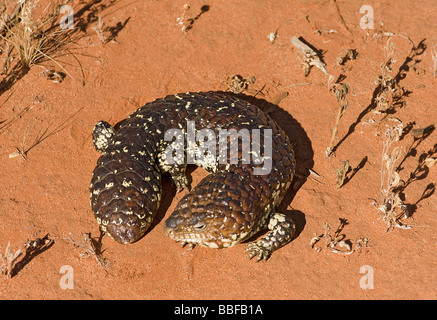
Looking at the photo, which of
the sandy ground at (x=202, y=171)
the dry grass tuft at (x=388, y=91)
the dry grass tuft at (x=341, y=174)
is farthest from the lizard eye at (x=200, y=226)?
the dry grass tuft at (x=388, y=91)

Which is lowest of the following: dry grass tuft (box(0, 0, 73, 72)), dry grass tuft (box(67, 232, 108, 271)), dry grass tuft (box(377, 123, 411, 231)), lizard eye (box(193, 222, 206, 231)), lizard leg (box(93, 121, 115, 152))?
dry grass tuft (box(377, 123, 411, 231))

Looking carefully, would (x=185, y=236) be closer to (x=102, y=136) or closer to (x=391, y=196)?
(x=102, y=136)

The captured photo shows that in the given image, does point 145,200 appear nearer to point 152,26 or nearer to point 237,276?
point 237,276

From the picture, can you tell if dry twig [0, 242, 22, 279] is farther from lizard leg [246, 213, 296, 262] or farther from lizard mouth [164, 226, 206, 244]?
lizard leg [246, 213, 296, 262]

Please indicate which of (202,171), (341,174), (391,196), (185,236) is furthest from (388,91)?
(185,236)

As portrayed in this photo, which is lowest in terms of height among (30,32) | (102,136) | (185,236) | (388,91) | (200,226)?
(388,91)

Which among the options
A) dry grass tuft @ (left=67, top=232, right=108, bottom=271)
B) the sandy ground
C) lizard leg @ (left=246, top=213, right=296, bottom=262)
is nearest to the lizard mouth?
the sandy ground
